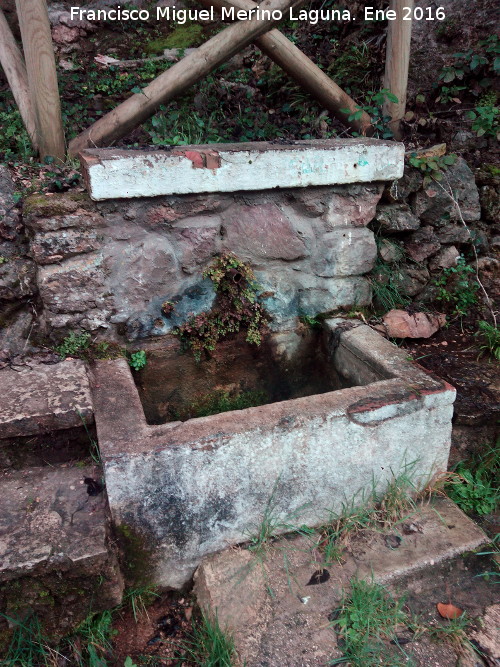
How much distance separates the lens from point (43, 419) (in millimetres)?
1821

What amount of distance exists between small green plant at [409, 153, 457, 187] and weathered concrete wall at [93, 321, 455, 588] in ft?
4.19

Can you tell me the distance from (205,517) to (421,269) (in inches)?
73.8

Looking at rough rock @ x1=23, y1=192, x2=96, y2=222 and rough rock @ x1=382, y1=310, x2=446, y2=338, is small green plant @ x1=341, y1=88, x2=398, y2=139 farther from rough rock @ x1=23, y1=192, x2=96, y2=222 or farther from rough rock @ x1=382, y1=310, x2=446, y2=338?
rough rock @ x1=23, y1=192, x2=96, y2=222

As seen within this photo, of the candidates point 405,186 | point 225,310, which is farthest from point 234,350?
point 405,186

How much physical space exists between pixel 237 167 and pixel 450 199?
4.33 feet

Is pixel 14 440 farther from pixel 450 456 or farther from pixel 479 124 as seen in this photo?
pixel 479 124

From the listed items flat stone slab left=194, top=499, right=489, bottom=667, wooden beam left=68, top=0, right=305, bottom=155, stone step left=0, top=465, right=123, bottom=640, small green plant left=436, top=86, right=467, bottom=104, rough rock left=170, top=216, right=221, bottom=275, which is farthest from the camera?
small green plant left=436, top=86, right=467, bottom=104

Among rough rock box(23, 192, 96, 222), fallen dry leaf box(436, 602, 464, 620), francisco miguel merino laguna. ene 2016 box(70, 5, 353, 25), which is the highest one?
francisco miguel merino laguna. ene 2016 box(70, 5, 353, 25)

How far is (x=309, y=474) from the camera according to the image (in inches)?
75.3

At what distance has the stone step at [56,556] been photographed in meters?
1.53

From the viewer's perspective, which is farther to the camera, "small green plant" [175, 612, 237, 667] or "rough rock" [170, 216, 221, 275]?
"rough rock" [170, 216, 221, 275]

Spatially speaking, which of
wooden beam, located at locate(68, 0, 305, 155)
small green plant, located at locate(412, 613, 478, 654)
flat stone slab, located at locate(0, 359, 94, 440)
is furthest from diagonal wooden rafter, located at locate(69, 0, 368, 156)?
small green plant, located at locate(412, 613, 478, 654)

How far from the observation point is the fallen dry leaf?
5.76 ft

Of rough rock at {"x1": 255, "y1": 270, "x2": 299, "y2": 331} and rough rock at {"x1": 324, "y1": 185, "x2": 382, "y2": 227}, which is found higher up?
rough rock at {"x1": 324, "y1": 185, "x2": 382, "y2": 227}
